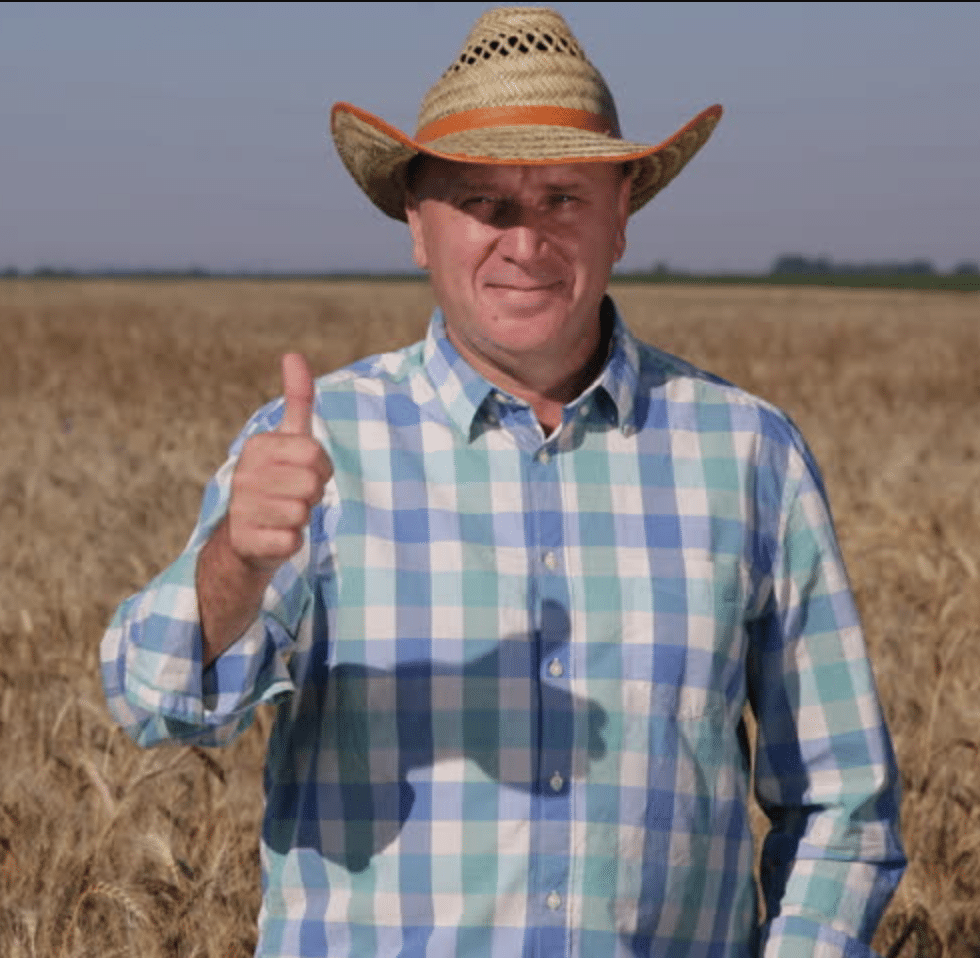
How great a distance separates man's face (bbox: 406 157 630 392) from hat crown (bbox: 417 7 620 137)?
78 mm

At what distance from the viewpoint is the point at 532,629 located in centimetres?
167

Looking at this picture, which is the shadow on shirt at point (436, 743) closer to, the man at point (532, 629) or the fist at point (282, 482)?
the man at point (532, 629)

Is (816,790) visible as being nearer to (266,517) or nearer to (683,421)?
(683,421)

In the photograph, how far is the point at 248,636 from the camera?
155 centimetres

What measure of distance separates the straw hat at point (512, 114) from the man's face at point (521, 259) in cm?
4

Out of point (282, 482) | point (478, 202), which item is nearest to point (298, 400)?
point (282, 482)

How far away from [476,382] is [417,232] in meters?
0.25

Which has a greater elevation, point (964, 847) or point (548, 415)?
point (548, 415)

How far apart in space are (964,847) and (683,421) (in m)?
1.41

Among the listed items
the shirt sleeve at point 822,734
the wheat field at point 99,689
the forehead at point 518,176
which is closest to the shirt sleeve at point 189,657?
the forehead at point 518,176

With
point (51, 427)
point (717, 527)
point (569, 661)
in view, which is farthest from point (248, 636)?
point (51, 427)

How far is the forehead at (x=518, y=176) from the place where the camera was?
1.73 meters

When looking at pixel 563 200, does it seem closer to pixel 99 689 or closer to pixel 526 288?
pixel 526 288

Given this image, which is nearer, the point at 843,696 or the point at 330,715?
the point at 330,715
